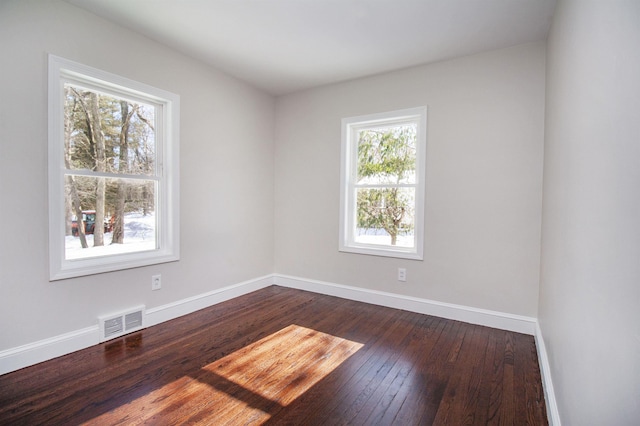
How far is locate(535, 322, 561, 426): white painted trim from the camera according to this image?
163cm

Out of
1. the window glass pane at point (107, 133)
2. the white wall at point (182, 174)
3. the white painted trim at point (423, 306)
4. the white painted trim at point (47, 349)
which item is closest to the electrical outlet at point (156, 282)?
the white wall at point (182, 174)

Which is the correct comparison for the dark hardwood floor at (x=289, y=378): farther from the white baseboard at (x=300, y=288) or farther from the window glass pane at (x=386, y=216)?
the window glass pane at (x=386, y=216)

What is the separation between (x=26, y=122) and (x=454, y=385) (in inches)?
137

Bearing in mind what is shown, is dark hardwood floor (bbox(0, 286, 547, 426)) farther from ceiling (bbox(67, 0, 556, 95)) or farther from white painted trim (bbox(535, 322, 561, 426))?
ceiling (bbox(67, 0, 556, 95))

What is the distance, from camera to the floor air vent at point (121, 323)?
2615 mm

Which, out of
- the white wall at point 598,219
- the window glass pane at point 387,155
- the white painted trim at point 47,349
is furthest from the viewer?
the window glass pane at point 387,155

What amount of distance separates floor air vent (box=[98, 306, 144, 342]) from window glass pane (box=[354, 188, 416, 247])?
8.27 ft

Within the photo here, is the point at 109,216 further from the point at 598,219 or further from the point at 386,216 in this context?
the point at 598,219

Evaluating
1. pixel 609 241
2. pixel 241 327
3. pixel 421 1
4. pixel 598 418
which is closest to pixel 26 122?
pixel 241 327

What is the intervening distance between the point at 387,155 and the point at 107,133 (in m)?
2.90

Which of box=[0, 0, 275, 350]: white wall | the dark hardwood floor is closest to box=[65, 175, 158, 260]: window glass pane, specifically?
box=[0, 0, 275, 350]: white wall

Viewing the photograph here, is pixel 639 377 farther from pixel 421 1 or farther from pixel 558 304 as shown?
pixel 421 1

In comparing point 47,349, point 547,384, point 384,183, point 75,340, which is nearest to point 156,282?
point 75,340

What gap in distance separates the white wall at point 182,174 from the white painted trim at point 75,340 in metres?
0.05
